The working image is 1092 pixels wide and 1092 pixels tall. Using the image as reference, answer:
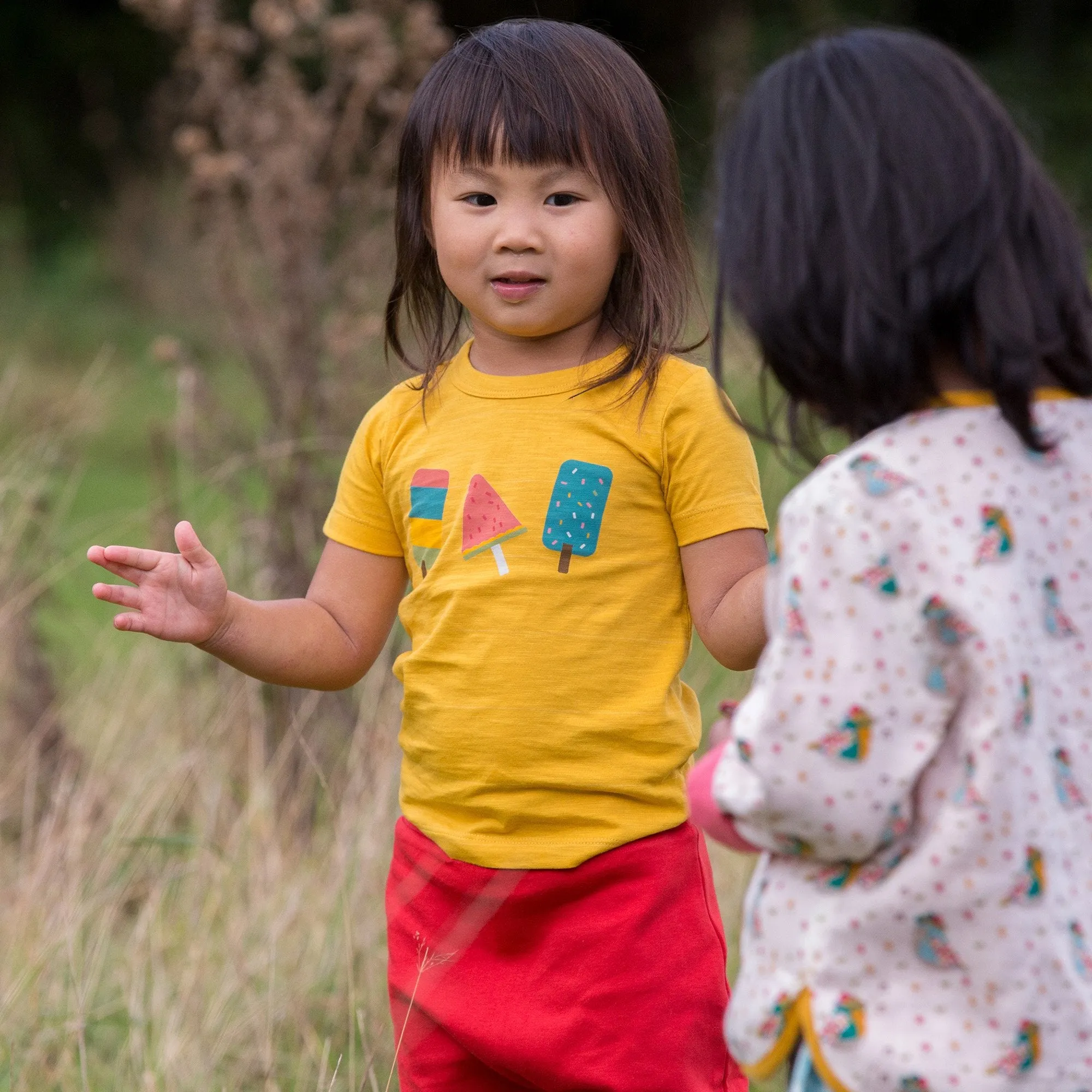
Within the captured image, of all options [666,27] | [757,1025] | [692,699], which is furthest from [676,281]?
[666,27]

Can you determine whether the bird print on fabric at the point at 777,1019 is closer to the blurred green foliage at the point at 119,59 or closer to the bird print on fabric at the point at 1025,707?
the bird print on fabric at the point at 1025,707

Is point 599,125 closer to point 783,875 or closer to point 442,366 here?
point 442,366

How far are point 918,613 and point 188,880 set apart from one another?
6.39 ft

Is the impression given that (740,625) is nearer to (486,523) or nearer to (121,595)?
(486,523)

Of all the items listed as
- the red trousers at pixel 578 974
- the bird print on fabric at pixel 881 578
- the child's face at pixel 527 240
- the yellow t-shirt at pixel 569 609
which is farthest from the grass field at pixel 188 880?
the bird print on fabric at pixel 881 578

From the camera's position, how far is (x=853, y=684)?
3.55 ft

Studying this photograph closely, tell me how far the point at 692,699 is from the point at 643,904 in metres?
0.25

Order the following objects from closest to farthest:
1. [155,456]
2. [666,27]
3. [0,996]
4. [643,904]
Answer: [643,904] → [0,996] → [155,456] → [666,27]

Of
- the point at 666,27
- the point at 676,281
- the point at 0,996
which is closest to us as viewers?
the point at 676,281

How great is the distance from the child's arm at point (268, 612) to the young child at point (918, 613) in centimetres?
72

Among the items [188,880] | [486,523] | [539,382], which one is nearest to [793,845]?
[486,523]

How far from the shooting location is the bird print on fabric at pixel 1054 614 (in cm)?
113

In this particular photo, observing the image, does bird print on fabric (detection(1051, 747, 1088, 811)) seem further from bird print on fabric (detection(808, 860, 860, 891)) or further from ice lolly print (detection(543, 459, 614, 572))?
ice lolly print (detection(543, 459, 614, 572))

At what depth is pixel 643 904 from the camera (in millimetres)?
1611
